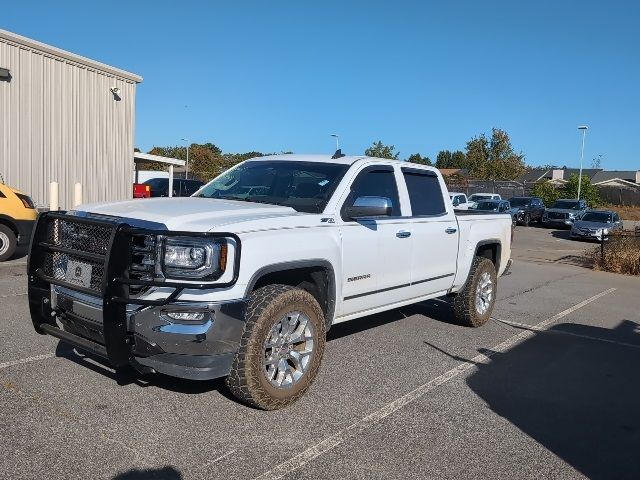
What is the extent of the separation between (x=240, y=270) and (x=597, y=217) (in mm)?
27527

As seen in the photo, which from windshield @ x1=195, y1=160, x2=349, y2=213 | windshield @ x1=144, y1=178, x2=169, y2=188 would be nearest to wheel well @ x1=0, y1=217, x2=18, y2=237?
windshield @ x1=195, y1=160, x2=349, y2=213

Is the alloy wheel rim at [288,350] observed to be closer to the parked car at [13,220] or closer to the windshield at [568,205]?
the parked car at [13,220]

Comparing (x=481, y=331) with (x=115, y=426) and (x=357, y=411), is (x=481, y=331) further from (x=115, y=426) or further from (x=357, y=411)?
(x=115, y=426)

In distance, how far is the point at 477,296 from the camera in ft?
24.1

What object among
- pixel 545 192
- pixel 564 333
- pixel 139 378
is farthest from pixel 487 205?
pixel 139 378

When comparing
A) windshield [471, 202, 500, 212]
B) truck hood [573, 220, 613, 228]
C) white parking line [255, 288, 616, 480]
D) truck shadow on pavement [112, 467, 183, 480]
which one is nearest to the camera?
truck shadow on pavement [112, 467, 183, 480]

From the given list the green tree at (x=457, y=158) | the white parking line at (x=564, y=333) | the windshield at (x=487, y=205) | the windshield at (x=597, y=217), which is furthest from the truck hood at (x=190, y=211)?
the green tree at (x=457, y=158)

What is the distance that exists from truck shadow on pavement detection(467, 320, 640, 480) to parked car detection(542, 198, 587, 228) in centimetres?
2754

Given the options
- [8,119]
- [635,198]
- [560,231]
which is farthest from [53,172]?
[635,198]

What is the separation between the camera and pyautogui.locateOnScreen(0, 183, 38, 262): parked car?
1098 centimetres

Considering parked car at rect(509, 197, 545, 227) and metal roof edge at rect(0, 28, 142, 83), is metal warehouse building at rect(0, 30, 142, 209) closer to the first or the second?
metal roof edge at rect(0, 28, 142, 83)

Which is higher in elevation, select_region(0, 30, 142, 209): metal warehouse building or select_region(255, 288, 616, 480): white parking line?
select_region(0, 30, 142, 209): metal warehouse building

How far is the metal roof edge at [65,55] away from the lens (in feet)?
47.5

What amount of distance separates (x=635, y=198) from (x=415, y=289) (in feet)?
202
